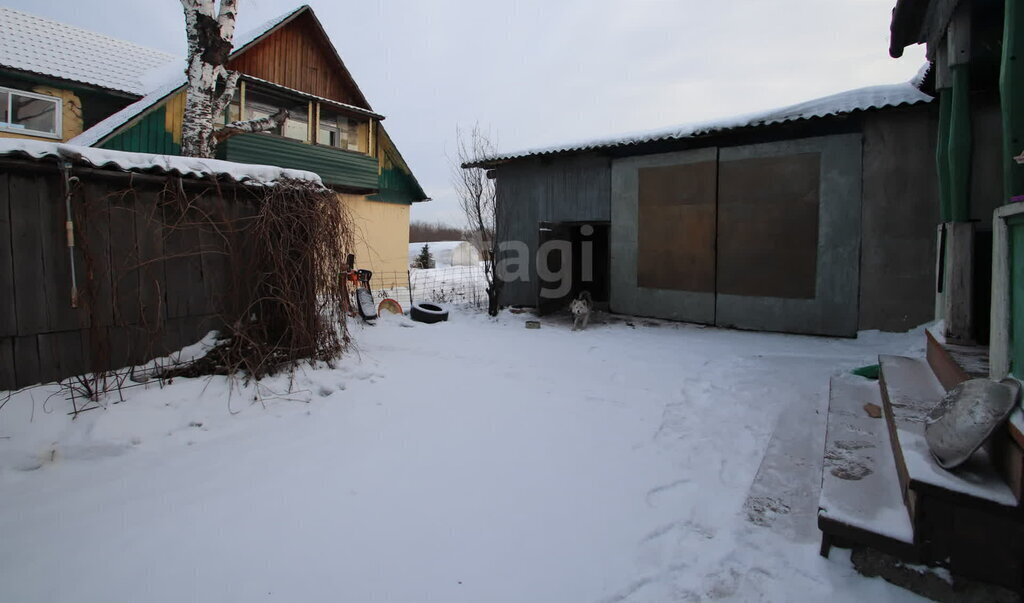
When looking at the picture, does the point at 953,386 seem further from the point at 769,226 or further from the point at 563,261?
the point at 563,261

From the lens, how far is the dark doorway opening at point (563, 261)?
8.98 metres

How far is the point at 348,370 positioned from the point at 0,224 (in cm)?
263

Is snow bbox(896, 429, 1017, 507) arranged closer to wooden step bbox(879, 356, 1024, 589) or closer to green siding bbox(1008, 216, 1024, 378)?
wooden step bbox(879, 356, 1024, 589)

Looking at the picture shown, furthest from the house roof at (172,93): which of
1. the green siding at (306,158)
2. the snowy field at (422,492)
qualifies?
the snowy field at (422,492)

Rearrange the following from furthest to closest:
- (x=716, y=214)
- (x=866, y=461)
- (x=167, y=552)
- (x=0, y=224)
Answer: (x=716, y=214) → (x=0, y=224) → (x=866, y=461) → (x=167, y=552)

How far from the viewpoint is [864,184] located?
636cm

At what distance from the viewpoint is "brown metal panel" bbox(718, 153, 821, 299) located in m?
6.74

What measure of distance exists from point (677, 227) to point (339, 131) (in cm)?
981

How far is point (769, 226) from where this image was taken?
7.02 meters

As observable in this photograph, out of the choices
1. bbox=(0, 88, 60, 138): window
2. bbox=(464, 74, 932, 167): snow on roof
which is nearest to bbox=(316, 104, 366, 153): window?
bbox=(0, 88, 60, 138): window

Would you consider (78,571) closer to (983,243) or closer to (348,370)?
(348,370)

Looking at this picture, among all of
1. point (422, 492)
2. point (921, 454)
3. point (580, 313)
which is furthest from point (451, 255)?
point (921, 454)

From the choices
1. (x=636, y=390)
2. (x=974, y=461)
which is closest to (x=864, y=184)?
(x=636, y=390)

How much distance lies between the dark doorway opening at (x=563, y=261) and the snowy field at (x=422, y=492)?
440cm
